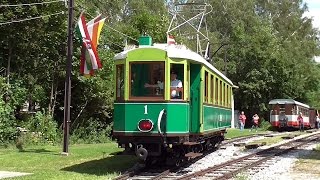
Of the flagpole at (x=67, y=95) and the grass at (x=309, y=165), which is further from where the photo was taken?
the flagpole at (x=67, y=95)

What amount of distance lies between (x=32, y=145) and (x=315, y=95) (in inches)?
2142

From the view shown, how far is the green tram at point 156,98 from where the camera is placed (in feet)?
41.6

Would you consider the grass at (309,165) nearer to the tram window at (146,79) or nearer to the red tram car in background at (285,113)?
the tram window at (146,79)

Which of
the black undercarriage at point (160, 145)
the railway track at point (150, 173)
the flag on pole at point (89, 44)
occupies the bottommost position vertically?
the railway track at point (150, 173)

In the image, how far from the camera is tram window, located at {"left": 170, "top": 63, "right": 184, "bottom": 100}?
12891mm

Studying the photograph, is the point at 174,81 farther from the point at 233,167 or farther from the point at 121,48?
the point at 121,48

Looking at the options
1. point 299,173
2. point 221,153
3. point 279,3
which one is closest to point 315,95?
point 279,3

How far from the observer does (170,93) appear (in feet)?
42.0

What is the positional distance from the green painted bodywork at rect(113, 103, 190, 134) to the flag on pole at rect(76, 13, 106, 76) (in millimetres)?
4784

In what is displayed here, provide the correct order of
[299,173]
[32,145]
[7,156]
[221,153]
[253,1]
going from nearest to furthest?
[299,173] < [7,156] < [221,153] < [32,145] < [253,1]

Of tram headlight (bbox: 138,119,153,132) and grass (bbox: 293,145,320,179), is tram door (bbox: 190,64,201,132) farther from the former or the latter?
grass (bbox: 293,145,320,179)

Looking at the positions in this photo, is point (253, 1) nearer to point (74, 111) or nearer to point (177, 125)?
point (74, 111)

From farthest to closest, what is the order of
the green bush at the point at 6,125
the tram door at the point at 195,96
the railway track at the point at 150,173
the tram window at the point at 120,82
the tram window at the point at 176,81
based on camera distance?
the green bush at the point at 6,125 < the tram door at the point at 195,96 < the tram window at the point at 120,82 < the tram window at the point at 176,81 < the railway track at the point at 150,173

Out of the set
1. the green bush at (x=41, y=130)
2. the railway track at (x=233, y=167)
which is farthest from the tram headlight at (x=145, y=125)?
the green bush at (x=41, y=130)
